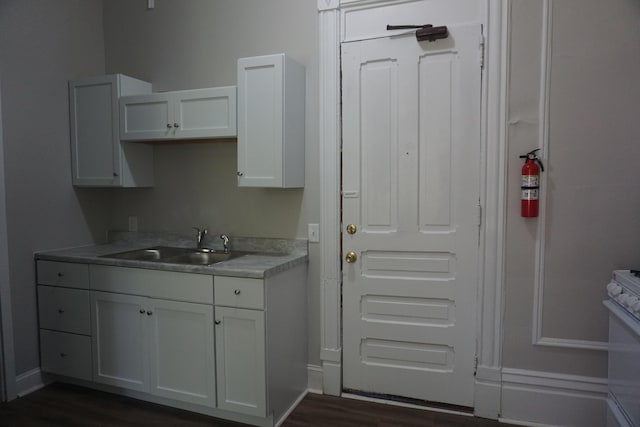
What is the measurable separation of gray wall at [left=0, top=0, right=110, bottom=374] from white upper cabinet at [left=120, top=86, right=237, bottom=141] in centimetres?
53

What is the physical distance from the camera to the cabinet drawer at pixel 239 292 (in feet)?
7.41

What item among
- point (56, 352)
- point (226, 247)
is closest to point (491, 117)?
point (226, 247)

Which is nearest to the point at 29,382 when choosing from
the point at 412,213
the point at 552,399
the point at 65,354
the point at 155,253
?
the point at 65,354

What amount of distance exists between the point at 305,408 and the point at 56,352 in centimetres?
174

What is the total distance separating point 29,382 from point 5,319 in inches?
19.1

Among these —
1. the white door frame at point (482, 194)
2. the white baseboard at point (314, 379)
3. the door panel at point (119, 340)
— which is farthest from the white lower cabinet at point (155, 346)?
the white door frame at point (482, 194)

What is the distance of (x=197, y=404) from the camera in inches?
97.2

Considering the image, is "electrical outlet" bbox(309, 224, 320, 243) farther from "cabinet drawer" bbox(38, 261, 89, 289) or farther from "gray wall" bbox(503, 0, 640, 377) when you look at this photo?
"cabinet drawer" bbox(38, 261, 89, 289)

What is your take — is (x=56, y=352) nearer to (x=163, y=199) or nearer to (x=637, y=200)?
(x=163, y=199)

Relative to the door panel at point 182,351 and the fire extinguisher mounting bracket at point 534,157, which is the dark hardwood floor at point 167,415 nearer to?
the door panel at point 182,351

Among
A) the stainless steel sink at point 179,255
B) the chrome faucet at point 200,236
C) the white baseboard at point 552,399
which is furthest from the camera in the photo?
the chrome faucet at point 200,236

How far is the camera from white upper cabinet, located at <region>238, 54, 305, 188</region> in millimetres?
2502

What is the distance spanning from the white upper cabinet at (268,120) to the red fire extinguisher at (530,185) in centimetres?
133

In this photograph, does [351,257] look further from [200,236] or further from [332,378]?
[200,236]
